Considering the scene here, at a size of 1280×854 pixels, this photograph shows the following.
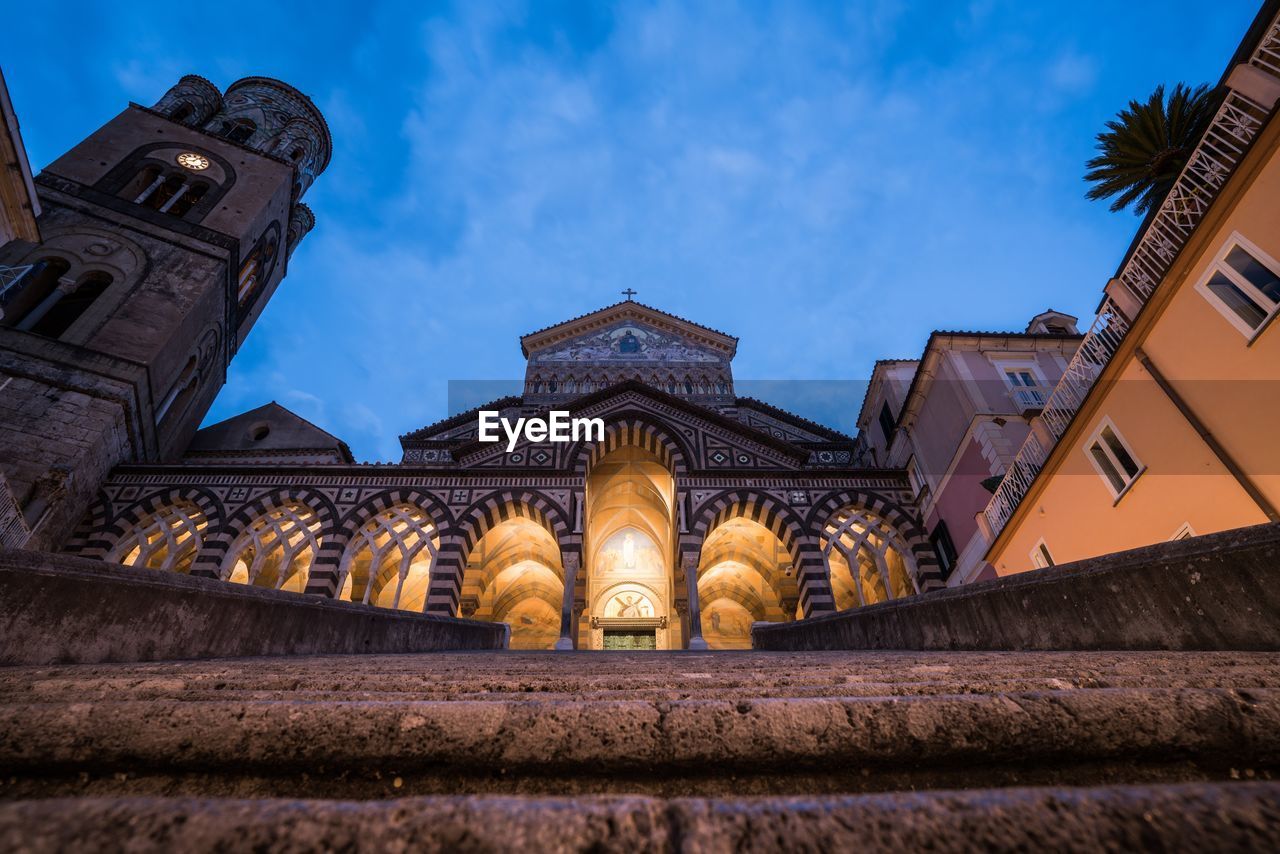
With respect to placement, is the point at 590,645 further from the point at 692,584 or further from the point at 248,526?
the point at 248,526

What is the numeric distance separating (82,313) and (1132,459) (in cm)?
2576

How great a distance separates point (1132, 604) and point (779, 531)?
12278 millimetres

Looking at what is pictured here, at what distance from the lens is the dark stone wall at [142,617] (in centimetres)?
327

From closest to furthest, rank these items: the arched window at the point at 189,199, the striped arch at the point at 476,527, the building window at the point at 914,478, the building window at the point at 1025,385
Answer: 1. the building window at the point at 1025,385
2. the striped arch at the point at 476,527
3. the building window at the point at 914,478
4. the arched window at the point at 189,199

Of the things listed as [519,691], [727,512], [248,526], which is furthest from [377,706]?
[248,526]

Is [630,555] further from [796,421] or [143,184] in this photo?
[143,184]

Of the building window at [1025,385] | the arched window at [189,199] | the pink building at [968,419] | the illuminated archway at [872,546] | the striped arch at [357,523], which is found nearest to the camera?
the pink building at [968,419]

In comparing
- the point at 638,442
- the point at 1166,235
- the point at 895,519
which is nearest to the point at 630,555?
the point at 638,442

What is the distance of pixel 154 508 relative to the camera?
1504 centimetres

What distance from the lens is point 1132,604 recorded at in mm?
3562

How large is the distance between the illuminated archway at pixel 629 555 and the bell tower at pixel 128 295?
555 inches

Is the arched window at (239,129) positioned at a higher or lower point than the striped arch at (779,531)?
higher

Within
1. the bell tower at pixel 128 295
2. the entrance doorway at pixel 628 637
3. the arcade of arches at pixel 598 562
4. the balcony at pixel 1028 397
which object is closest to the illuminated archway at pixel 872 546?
the arcade of arches at pixel 598 562

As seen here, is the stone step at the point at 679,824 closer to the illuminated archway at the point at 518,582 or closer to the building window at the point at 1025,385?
the building window at the point at 1025,385
